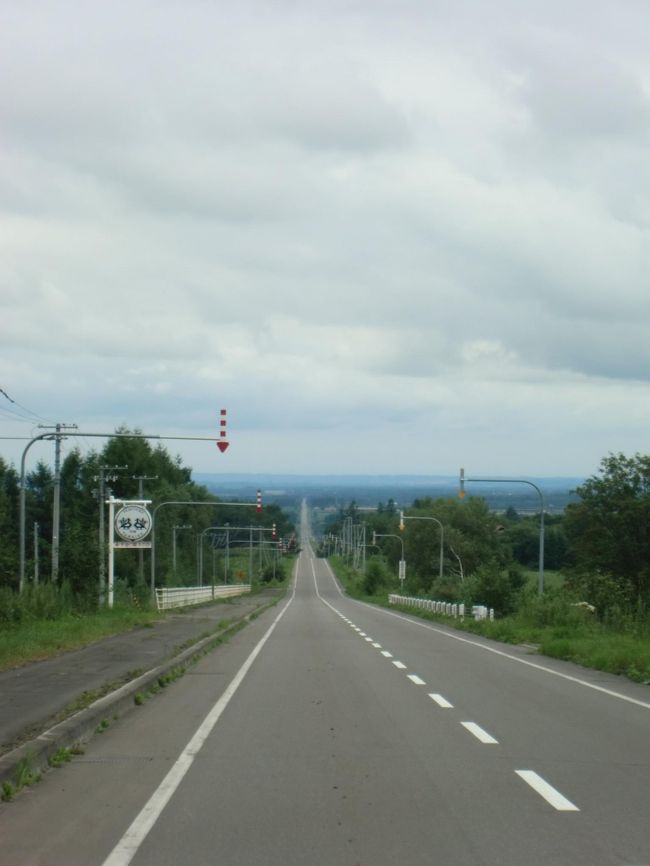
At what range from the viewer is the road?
6.18 m

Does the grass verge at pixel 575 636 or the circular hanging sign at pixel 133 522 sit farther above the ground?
the circular hanging sign at pixel 133 522

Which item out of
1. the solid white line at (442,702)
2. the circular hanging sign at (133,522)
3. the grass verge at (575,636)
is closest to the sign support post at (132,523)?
the circular hanging sign at (133,522)

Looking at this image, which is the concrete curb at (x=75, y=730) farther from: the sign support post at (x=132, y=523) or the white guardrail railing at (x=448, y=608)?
the sign support post at (x=132, y=523)

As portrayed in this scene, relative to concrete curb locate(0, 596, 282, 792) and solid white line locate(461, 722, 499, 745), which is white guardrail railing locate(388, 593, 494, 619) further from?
solid white line locate(461, 722, 499, 745)

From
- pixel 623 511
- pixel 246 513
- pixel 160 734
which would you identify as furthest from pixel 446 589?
pixel 246 513

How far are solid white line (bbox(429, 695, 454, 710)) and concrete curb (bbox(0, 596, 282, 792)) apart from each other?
155 inches

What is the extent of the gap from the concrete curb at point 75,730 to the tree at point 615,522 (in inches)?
2336

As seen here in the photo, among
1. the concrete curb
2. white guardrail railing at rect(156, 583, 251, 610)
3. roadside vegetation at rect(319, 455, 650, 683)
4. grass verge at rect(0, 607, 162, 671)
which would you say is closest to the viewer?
the concrete curb

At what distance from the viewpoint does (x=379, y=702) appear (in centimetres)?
1309

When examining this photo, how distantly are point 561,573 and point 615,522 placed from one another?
5330mm

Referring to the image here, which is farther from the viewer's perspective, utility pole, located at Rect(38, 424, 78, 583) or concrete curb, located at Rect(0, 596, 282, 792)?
utility pole, located at Rect(38, 424, 78, 583)

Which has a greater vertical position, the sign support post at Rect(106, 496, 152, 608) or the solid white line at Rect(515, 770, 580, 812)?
the sign support post at Rect(106, 496, 152, 608)

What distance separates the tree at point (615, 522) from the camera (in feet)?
232

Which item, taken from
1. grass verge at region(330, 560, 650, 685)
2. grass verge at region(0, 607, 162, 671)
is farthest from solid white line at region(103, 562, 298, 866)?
grass verge at region(330, 560, 650, 685)
